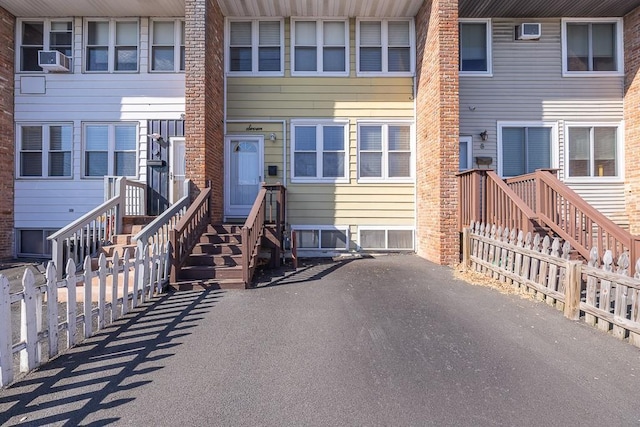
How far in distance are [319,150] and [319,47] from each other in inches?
109

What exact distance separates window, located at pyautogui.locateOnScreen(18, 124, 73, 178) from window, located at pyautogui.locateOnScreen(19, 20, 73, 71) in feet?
5.61

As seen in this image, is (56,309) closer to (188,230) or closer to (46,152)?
(188,230)

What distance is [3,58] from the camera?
9.24 metres

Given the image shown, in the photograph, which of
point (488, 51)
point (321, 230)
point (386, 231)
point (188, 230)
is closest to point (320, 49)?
point (488, 51)

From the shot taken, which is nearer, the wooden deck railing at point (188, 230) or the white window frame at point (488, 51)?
the wooden deck railing at point (188, 230)

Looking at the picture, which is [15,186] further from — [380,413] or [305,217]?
[380,413]

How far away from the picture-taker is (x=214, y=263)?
6.44 meters

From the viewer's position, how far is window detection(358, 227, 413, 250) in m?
9.37

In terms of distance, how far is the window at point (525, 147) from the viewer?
31.4 feet

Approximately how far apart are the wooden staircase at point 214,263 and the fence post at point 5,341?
2.95 meters

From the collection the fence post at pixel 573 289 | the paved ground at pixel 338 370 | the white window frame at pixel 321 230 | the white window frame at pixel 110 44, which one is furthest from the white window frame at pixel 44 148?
the fence post at pixel 573 289

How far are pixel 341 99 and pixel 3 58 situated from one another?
8.88m

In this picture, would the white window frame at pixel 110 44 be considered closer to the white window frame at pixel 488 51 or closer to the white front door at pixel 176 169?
the white front door at pixel 176 169

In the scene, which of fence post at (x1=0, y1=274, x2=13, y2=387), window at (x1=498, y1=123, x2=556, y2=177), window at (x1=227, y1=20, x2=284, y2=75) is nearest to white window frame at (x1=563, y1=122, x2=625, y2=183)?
window at (x1=498, y1=123, x2=556, y2=177)
